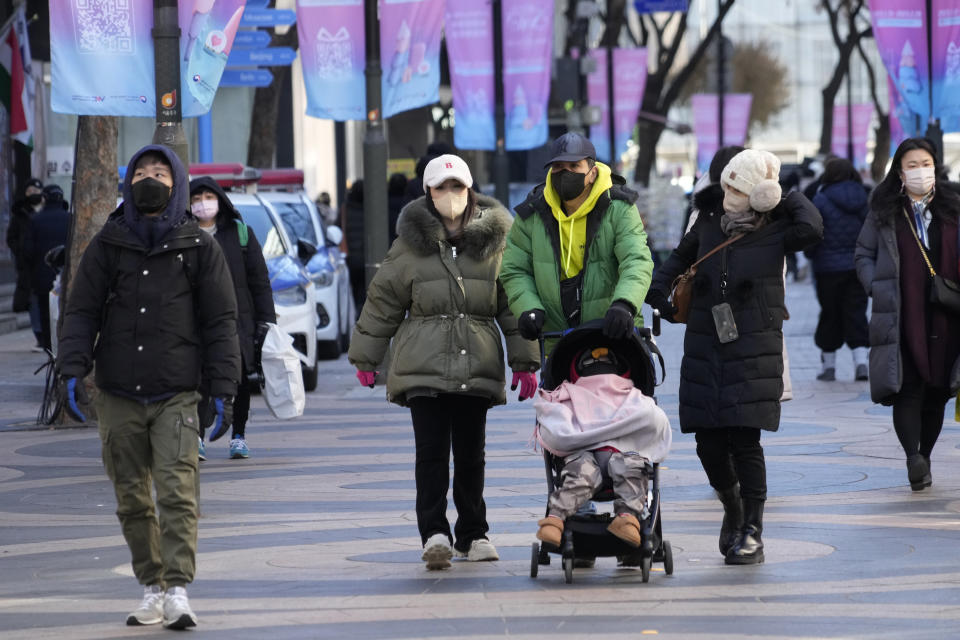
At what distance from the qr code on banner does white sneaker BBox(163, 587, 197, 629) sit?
173 inches

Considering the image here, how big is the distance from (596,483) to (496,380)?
28.1 inches

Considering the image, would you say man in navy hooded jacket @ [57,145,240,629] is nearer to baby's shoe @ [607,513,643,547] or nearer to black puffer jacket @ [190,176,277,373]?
baby's shoe @ [607,513,643,547]

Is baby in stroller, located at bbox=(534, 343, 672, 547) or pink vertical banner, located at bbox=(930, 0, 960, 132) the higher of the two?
pink vertical banner, located at bbox=(930, 0, 960, 132)

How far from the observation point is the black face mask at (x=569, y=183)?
7723 mm

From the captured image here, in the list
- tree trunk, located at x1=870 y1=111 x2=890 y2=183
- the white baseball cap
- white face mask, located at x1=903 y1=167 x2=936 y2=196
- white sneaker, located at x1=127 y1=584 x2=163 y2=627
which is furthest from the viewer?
tree trunk, located at x1=870 y1=111 x2=890 y2=183

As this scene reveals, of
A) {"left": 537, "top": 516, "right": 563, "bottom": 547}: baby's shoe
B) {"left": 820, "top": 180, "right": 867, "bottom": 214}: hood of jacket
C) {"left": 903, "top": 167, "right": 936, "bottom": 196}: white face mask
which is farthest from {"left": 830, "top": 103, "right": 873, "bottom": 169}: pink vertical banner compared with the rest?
{"left": 537, "top": 516, "right": 563, "bottom": 547}: baby's shoe

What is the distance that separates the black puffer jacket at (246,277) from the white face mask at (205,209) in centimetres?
7

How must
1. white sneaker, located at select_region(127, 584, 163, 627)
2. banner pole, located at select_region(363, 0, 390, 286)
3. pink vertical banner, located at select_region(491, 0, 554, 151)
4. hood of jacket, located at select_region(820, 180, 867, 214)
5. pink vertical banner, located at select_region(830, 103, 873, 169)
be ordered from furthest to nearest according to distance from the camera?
1. pink vertical banner, located at select_region(830, 103, 873, 169)
2. pink vertical banner, located at select_region(491, 0, 554, 151)
3. banner pole, located at select_region(363, 0, 390, 286)
4. hood of jacket, located at select_region(820, 180, 867, 214)
5. white sneaker, located at select_region(127, 584, 163, 627)

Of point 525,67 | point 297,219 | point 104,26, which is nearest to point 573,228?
point 104,26

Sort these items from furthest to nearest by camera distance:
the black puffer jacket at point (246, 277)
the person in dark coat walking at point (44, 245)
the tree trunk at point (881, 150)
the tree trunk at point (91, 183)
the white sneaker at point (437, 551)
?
the tree trunk at point (881, 150)
the person in dark coat walking at point (44, 245)
the tree trunk at point (91, 183)
the black puffer jacket at point (246, 277)
the white sneaker at point (437, 551)

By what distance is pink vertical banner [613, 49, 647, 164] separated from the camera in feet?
120

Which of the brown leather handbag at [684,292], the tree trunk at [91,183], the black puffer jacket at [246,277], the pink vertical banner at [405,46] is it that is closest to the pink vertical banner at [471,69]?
the pink vertical banner at [405,46]

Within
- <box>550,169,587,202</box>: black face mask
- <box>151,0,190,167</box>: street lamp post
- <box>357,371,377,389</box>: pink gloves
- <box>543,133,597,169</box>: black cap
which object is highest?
<box>151,0,190,167</box>: street lamp post

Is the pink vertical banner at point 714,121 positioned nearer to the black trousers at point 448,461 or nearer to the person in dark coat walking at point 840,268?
the person in dark coat walking at point 840,268
